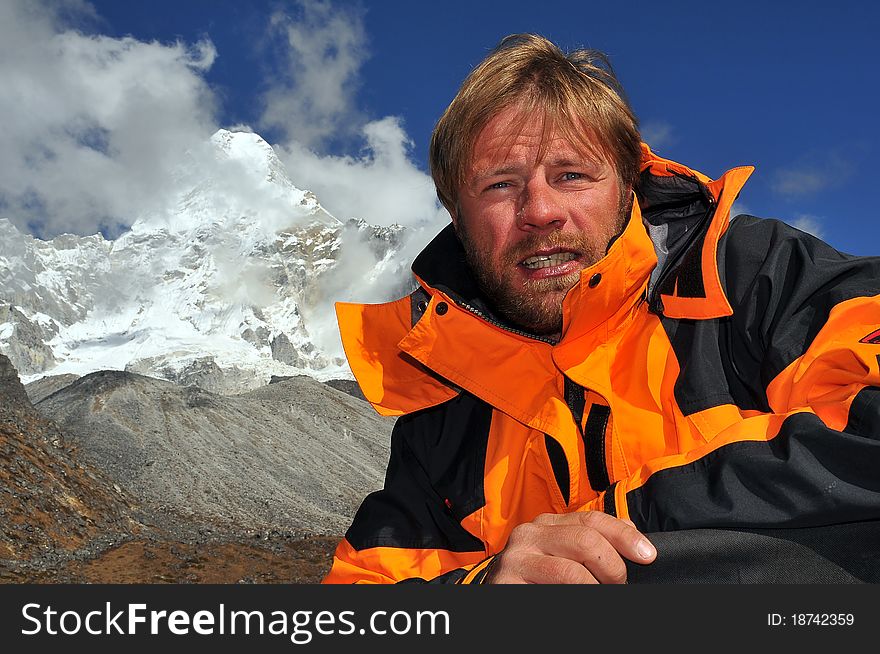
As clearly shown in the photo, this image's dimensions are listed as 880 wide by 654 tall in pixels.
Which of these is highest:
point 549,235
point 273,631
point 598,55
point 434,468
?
point 598,55

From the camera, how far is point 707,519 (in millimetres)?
1815

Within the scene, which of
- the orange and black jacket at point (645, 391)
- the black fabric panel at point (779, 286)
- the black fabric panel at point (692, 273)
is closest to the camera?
the orange and black jacket at point (645, 391)

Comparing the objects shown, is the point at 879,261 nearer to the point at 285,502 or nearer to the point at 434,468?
the point at 434,468

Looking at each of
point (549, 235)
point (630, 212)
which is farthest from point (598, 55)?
point (549, 235)

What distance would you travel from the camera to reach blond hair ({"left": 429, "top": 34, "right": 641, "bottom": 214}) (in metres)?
3.09

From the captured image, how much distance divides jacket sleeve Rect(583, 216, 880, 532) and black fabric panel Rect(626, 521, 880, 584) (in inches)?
1.5

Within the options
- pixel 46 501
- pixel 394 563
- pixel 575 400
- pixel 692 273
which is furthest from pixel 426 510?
pixel 46 501

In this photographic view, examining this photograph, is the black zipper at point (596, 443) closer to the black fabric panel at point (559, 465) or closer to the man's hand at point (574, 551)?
the black fabric panel at point (559, 465)

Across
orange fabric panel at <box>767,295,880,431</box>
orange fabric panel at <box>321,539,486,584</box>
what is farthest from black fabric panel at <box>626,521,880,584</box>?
orange fabric panel at <box>321,539,486,584</box>

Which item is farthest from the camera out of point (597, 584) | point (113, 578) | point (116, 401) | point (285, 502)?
point (116, 401)

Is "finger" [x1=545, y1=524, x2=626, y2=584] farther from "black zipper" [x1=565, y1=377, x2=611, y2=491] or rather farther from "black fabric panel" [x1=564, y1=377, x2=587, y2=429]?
"black fabric panel" [x1=564, y1=377, x2=587, y2=429]

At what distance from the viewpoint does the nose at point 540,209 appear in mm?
2895

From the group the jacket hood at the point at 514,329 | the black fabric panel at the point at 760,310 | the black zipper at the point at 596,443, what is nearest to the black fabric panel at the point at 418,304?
the jacket hood at the point at 514,329

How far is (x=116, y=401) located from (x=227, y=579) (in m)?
23.6
